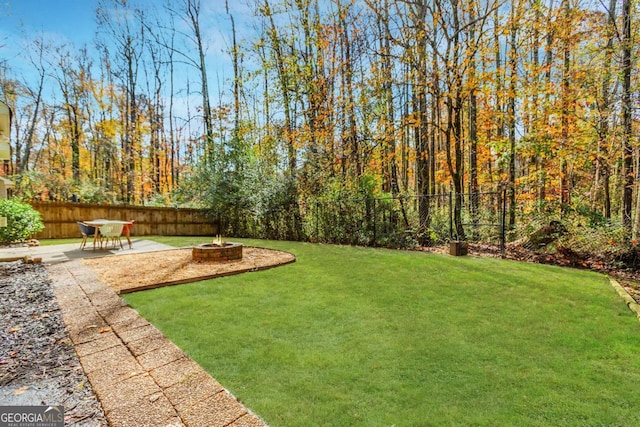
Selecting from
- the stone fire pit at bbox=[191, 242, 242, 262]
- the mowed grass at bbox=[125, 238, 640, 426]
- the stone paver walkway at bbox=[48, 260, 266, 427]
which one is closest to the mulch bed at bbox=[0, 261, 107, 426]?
the stone paver walkway at bbox=[48, 260, 266, 427]

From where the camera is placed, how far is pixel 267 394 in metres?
1.61

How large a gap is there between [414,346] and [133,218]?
422 inches

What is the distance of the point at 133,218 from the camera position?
10.1 m

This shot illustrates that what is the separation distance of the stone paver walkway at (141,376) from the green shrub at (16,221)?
5998 millimetres

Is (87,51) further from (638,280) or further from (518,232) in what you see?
(638,280)

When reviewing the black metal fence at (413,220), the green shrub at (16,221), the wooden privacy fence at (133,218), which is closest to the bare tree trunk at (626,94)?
the black metal fence at (413,220)

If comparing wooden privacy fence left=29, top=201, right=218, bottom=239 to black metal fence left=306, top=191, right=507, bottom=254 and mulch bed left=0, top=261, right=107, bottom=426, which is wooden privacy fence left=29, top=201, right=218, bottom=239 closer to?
black metal fence left=306, top=191, right=507, bottom=254

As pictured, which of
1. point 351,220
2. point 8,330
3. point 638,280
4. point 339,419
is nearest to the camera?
point 339,419

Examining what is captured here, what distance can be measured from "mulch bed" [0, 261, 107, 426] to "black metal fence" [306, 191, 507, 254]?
565cm

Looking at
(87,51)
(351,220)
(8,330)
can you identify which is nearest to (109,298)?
(8,330)

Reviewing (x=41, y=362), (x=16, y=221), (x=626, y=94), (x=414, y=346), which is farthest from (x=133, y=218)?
(x=626, y=94)

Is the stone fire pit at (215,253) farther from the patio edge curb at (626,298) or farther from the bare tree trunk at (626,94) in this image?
the bare tree trunk at (626,94)

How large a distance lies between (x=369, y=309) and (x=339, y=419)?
1.57m

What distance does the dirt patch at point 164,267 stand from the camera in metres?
3.84
